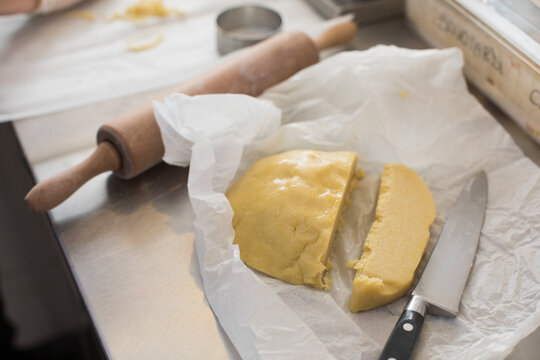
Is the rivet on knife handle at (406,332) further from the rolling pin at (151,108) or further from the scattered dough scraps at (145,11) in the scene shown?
the scattered dough scraps at (145,11)

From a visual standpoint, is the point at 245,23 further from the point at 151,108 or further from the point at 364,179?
the point at 364,179

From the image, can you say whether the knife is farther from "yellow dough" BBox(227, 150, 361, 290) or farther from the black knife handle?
"yellow dough" BBox(227, 150, 361, 290)

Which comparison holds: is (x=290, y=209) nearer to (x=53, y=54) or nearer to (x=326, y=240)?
(x=326, y=240)

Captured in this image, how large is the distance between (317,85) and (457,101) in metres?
0.32

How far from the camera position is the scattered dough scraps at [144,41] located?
1498 mm

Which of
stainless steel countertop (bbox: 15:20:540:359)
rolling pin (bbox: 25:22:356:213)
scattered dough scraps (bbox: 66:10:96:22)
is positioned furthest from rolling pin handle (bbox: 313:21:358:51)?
scattered dough scraps (bbox: 66:10:96:22)

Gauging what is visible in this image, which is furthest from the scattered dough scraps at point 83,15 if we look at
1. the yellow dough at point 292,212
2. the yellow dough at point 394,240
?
the yellow dough at point 394,240

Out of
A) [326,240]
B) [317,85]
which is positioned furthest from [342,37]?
[326,240]

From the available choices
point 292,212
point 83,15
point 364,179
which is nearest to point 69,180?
point 292,212

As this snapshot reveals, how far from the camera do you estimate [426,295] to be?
0.84 meters

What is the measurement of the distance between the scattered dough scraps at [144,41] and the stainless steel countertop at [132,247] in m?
0.30

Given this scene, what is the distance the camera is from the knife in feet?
2.54

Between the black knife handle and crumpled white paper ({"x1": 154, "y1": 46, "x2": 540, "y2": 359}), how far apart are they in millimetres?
32

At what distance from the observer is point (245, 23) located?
1.51 meters
